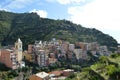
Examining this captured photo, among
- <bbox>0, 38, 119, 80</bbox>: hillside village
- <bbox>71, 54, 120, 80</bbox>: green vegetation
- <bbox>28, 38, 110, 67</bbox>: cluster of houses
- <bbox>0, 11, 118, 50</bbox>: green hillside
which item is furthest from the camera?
<bbox>0, 11, 118, 50</bbox>: green hillside

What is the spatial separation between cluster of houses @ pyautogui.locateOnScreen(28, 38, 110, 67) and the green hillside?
5783 millimetres

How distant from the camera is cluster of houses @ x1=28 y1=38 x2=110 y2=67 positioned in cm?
4594

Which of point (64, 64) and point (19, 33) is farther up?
point (19, 33)

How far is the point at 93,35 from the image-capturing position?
69.5 meters

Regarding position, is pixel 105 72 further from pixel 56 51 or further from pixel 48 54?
pixel 56 51

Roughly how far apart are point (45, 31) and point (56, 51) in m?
12.9

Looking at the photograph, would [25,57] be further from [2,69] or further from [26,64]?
[2,69]

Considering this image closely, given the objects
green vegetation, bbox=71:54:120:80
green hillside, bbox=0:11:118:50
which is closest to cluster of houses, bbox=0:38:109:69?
green hillside, bbox=0:11:118:50

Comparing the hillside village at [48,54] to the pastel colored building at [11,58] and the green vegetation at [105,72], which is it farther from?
the green vegetation at [105,72]

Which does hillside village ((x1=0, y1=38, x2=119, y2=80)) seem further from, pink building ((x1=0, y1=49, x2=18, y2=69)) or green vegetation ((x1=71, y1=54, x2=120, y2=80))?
green vegetation ((x1=71, y1=54, x2=120, y2=80))

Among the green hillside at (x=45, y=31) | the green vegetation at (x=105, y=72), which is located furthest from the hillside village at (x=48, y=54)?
the green vegetation at (x=105, y=72)

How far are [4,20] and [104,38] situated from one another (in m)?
25.1

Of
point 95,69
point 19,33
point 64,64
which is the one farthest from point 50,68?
point 95,69

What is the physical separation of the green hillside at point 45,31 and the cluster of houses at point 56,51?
228 inches
